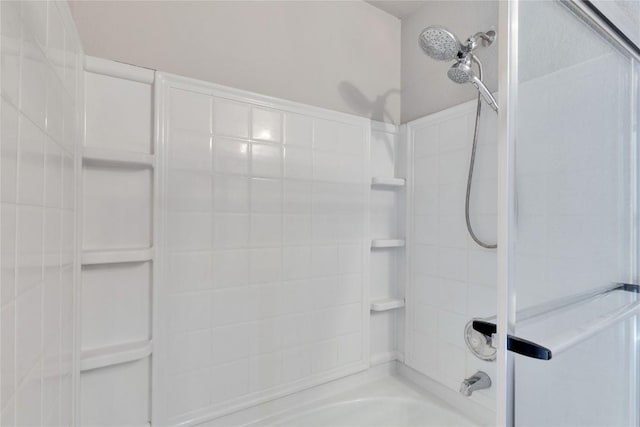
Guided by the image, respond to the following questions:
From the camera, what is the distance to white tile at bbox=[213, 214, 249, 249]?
1.08 meters

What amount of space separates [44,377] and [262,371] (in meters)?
0.76

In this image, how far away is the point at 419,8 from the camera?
1481 mm

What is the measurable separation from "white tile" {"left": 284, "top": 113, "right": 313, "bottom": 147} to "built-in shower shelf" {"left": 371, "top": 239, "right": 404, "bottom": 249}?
22.2 inches

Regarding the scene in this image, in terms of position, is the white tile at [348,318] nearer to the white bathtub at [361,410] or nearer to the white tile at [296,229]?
the white bathtub at [361,410]

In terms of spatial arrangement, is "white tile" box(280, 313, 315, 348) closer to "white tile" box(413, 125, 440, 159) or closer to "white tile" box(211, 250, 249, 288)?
"white tile" box(211, 250, 249, 288)

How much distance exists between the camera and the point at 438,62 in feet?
4.55

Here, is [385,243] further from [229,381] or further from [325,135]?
[229,381]

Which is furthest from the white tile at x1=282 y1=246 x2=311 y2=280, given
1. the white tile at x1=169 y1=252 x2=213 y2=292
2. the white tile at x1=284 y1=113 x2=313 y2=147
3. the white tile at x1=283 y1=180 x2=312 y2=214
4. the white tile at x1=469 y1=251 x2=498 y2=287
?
the white tile at x1=469 y1=251 x2=498 y2=287

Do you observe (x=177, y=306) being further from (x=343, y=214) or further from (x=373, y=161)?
(x=373, y=161)

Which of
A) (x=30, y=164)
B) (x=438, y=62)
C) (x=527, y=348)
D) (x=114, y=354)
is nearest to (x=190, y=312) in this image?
(x=114, y=354)

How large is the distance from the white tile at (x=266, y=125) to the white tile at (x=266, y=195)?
0.17 metres

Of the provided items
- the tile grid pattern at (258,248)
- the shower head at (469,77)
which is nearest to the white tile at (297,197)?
the tile grid pattern at (258,248)

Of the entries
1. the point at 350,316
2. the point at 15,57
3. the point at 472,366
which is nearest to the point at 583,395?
the point at 472,366

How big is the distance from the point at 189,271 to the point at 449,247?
1.06 meters
